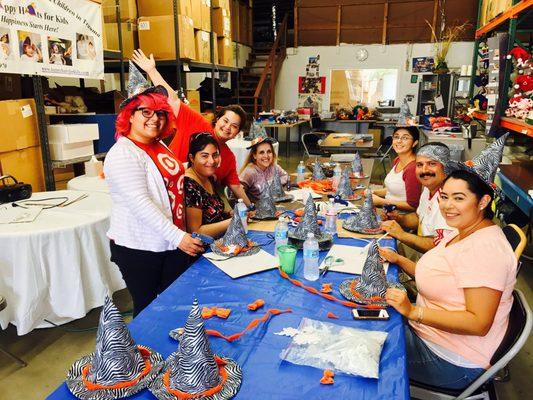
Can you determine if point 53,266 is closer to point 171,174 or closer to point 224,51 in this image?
point 171,174

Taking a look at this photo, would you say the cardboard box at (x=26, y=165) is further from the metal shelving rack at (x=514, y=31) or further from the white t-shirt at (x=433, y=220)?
the metal shelving rack at (x=514, y=31)

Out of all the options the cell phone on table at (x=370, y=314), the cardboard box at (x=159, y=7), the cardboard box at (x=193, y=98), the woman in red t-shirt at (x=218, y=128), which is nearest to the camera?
the cell phone on table at (x=370, y=314)

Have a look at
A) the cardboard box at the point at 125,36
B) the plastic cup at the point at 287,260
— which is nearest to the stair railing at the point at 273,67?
the cardboard box at the point at 125,36

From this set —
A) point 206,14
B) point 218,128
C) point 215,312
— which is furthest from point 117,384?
point 206,14

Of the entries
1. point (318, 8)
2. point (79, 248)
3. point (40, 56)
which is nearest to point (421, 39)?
point (318, 8)

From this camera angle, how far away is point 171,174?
6.61ft

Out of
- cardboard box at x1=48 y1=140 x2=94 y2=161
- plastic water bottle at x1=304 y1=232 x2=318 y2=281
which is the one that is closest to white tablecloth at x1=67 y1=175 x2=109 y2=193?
cardboard box at x1=48 y1=140 x2=94 y2=161

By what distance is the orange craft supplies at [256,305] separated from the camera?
5.19 ft

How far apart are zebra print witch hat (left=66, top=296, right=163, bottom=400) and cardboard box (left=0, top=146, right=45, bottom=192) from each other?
2934 mm

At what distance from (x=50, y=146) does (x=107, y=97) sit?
1762mm

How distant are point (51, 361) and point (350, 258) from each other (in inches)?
78.6

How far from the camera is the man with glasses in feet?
7.70

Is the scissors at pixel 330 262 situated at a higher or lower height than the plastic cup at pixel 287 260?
lower

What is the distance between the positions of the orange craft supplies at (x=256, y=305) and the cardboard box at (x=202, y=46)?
18.0 feet
